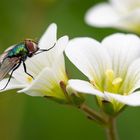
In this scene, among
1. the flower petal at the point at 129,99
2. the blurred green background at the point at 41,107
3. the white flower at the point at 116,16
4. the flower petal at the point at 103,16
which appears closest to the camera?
the flower petal at the point at 129,99

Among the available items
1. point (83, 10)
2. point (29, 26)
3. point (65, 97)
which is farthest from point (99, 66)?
point (83, 10)

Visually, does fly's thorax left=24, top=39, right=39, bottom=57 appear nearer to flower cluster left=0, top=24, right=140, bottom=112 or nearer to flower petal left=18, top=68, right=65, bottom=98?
flower cluster left=0, top=24, right=140, bottom=112

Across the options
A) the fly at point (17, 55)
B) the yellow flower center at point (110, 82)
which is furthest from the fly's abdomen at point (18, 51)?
the yellow flower center at point (110, 82)

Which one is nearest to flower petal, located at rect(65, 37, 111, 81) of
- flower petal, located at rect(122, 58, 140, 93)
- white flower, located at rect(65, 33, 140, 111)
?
white flower, located at rect(65, 33, 140, 111)

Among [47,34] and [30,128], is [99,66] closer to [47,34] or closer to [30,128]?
[47,34]

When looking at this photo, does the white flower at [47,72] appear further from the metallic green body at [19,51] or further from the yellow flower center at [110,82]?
the yellow flower center at [110,82]

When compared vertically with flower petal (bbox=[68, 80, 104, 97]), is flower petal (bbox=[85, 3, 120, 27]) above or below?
below
